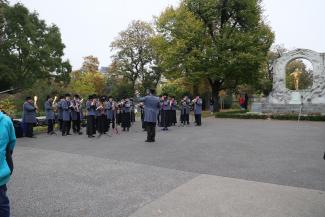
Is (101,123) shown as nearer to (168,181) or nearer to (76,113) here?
(76,113)

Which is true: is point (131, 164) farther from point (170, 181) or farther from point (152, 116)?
point (152, 116)

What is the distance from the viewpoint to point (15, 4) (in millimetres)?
38062

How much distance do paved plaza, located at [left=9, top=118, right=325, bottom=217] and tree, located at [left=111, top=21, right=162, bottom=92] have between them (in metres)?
39.3

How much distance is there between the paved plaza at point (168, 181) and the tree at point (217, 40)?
63.8 feet

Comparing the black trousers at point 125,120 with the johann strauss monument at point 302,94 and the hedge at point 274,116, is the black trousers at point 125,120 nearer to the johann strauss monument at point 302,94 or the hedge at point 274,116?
the hedge at point 274,116

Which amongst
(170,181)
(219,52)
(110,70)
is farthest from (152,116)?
(110,70)

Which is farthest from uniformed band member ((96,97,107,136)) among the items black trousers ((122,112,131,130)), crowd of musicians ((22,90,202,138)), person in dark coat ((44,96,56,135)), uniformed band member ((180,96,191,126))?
uniformed band member ((180,96,191,126))

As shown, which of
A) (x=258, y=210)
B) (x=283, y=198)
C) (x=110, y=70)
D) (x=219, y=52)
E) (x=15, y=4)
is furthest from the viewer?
(x=110, y=70)

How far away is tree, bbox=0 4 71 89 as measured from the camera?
36344 millimetres

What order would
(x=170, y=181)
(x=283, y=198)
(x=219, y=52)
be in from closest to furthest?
1. (x=283, y=198)
2. (x=170, y=181)
3. (x=219, y=52)

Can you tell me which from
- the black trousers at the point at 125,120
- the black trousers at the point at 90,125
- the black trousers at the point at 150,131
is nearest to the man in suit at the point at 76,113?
the black trousers at the point at 90,125

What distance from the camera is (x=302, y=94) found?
2714 centimetres

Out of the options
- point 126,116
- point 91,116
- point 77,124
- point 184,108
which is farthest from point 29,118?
point 184,108

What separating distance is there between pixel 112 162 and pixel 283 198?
455cm
